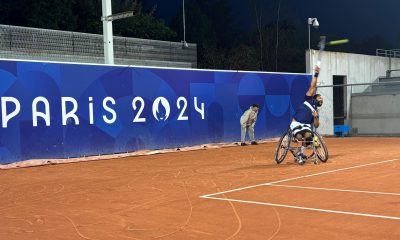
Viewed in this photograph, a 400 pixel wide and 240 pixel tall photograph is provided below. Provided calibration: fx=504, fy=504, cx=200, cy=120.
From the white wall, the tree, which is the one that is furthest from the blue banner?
the tree

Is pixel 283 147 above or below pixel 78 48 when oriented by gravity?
below

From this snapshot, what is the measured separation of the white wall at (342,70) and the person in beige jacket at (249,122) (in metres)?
6.70

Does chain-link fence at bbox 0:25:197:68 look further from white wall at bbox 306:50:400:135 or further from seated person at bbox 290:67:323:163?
seated person at bbox 290:67:323:163

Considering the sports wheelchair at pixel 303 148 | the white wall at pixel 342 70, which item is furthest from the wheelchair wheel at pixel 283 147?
the white wall at pixel 342 70

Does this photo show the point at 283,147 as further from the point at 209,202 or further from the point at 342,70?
the point at 342,70

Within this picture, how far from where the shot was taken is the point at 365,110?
2803cm

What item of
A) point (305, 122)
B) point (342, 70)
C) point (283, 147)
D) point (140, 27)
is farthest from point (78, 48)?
point (305, 122)

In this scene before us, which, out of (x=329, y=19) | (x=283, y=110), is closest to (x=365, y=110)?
(x=283, y=110)

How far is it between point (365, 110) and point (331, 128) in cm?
255

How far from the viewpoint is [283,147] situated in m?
12.4

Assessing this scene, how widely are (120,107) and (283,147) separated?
6.70 meters

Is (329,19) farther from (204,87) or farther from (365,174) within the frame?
(365,174)

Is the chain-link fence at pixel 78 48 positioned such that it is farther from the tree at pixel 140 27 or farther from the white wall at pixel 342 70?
the white wall at pixel 342 70

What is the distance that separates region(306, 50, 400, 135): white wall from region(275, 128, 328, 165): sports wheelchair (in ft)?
45.3
